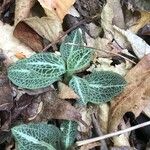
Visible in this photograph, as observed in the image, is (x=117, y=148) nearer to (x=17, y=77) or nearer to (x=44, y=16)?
(x=17, y=77)

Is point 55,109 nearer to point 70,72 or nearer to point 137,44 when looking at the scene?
point 70,72

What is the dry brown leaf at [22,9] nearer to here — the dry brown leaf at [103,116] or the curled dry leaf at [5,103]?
the curled dry leaf at [5,103]

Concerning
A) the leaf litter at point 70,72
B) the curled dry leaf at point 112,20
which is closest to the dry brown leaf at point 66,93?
the leaf litter at point 70,72

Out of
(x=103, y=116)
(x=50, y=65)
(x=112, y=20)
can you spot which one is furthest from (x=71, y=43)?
(x=103, y=116)

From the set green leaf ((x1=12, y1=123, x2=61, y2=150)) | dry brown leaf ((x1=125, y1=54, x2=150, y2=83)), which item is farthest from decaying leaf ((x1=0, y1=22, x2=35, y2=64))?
dry brown leaf ((x1=125, y1=54, x2=150, y2=83))

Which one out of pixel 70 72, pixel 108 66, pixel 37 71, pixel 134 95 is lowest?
pixel 134 95
